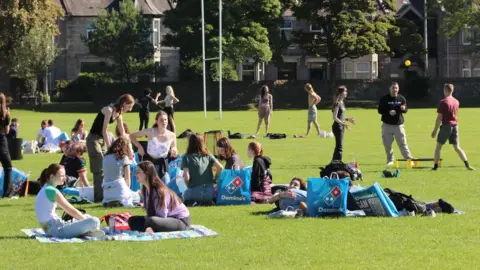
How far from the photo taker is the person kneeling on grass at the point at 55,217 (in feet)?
43.4

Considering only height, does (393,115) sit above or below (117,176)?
above

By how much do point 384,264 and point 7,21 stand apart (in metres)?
57.9

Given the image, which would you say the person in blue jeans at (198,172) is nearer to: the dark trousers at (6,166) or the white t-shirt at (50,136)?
the dark trousers at (6,166)

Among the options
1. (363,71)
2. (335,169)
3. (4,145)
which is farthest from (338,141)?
(363,71)

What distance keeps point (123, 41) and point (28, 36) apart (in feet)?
25.7

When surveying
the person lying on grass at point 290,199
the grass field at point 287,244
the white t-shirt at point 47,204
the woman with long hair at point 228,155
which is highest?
the woman with long hair at point 228,155

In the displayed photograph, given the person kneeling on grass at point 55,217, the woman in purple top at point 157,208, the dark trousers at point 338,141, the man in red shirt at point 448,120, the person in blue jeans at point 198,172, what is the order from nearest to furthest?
the person kneeling on grass at point 55,217 → the woman in purple top at point 157,208 → the person in blue jeans at point 198,172 → the man in red shirt at point 448,120 → the dark trousers at point 338,141

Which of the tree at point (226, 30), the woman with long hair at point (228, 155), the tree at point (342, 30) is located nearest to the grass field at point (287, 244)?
the woman with long hair at point (228, 155)

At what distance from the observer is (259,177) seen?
17.3 metres

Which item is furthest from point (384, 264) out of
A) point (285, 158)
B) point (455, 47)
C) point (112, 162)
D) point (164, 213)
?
point (455, 47)

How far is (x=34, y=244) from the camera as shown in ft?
42.2

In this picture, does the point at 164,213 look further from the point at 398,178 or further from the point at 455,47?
the point at 455,47

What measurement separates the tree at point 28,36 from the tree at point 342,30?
58.6 feet

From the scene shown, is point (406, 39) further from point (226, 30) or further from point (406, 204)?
point (406, 204)
